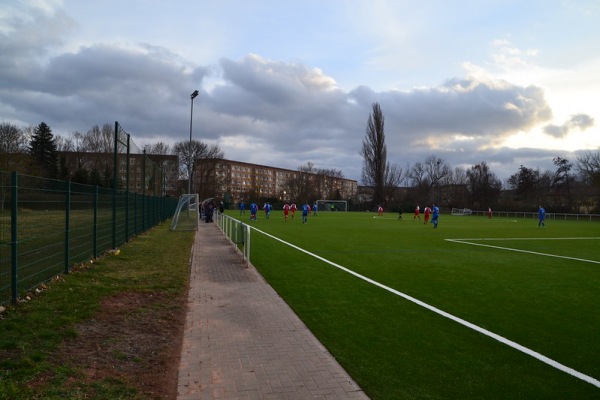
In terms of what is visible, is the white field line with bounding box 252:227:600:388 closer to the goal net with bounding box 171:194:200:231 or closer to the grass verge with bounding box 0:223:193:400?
the grass verge with bounding box 0:223:193:400

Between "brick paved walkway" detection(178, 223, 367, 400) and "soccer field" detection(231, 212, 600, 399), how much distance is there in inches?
9.4

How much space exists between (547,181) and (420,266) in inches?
3005

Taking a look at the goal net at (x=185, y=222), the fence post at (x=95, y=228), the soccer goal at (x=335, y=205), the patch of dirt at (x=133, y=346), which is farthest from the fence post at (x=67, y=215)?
the soccer goal at (x=335, y=205)

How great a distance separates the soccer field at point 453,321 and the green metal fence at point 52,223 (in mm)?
4064

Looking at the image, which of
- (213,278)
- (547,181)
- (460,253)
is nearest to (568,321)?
(213,278)

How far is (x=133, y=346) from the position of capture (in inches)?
185

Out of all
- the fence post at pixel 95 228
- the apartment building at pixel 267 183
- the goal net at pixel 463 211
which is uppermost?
the apartment building at pixel 267 183

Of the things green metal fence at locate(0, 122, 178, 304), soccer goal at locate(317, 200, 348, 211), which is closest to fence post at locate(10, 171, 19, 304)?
green metal fence at locate(0, 122, 178, 304)

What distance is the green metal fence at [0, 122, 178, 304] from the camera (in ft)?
19.8

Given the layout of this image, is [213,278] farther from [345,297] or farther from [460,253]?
[460,253]

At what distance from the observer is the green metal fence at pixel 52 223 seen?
604cm

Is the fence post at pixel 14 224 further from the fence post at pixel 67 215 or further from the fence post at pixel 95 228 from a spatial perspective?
the fence post at pixel 95 228

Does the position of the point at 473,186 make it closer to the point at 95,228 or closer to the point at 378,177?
the point at 378,177

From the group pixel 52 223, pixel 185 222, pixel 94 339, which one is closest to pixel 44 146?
pixel 185 222
